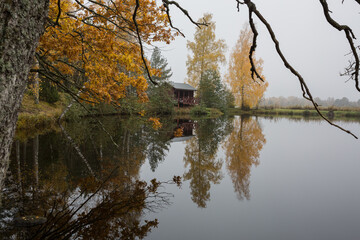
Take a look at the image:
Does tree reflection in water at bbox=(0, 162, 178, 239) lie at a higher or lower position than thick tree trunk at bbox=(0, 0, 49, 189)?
lower

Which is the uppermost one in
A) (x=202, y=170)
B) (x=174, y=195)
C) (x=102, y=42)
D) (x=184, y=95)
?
(x=184, y=95)

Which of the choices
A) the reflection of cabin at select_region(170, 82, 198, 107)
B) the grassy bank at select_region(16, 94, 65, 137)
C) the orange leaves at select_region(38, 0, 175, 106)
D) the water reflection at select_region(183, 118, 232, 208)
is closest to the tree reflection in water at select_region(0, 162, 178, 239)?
the water reflection at select_region(183, 118, 232, 208)

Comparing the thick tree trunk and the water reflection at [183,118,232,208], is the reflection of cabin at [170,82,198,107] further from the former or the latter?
the thick tree trunk

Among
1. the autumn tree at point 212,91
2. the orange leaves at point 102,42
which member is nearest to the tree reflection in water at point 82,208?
the orange leaves at point 102,42

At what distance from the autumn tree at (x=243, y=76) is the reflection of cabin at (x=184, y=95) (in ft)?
20.0

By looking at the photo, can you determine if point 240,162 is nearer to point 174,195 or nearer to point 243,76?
point 174,195

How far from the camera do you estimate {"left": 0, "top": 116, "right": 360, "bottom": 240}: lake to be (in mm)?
2664

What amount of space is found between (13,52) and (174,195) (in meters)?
3.49

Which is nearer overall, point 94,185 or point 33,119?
point 94,185

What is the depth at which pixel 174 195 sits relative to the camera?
3861mm

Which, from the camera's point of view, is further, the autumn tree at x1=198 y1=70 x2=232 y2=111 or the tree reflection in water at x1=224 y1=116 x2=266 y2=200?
the autumn tree at x1=198 y1=70 x2=232 y2=111

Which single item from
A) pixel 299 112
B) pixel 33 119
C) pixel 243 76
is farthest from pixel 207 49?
pixel 33 119

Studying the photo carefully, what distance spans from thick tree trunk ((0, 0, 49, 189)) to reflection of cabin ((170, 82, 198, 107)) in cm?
2688

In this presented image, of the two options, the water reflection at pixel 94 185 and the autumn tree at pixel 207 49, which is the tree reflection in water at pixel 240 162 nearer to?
the water reflection at pixel 94 185
